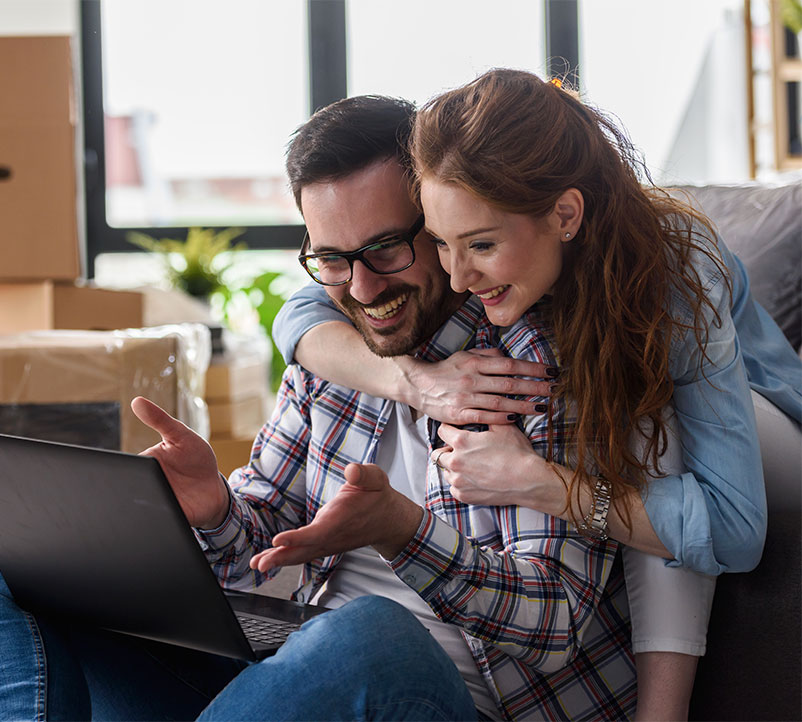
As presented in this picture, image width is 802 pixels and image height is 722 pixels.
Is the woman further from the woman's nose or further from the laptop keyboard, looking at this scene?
the laptop keyboard

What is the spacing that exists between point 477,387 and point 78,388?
100 cm

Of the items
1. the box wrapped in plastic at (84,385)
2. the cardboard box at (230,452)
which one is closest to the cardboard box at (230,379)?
the cardboard box at (230,452)

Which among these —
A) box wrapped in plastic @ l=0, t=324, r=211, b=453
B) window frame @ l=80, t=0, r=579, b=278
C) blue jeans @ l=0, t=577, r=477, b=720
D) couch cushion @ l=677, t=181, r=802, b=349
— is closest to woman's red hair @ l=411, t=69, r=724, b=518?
blue jeans @ l=0, t=577, r=477, b=720

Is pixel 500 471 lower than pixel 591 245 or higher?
lower

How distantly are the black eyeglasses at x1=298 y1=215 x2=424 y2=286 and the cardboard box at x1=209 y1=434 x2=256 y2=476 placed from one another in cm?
132

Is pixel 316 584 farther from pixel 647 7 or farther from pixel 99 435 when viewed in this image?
pixel 647 7

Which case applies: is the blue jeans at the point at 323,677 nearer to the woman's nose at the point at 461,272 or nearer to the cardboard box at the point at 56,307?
the woman's nose at the point at 461,272

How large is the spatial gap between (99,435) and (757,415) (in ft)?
3.90

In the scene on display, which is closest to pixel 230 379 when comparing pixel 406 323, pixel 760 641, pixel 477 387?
pixel 406 323

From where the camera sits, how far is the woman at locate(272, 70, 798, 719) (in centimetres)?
90

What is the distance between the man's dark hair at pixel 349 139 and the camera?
1056 millimetres

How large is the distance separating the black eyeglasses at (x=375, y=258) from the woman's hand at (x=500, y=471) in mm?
214

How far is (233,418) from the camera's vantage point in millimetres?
2475

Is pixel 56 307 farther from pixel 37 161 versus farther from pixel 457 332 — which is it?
pixel 457 332
